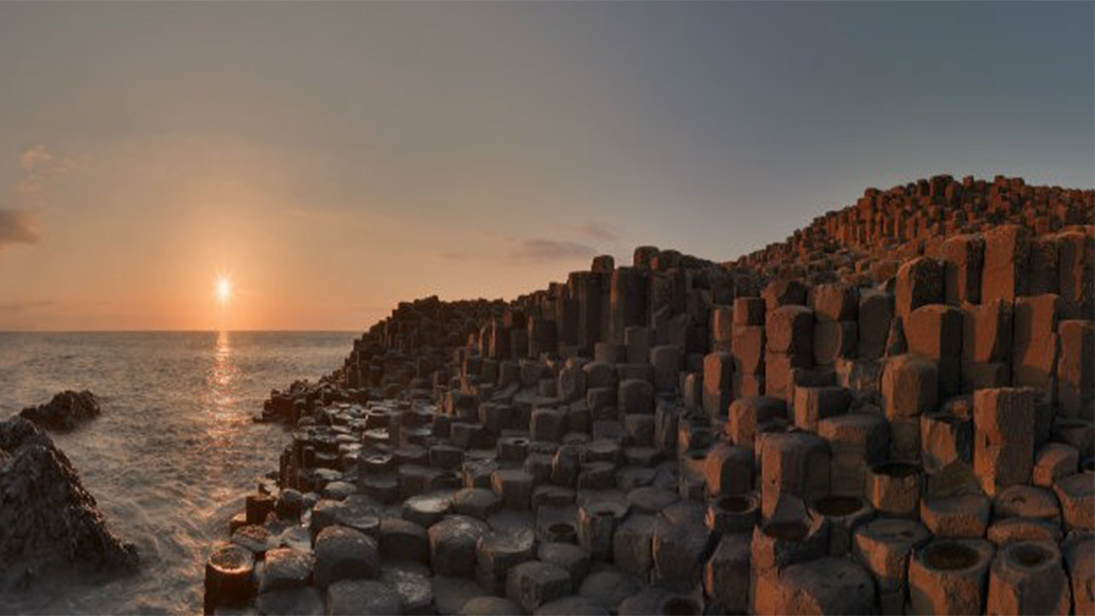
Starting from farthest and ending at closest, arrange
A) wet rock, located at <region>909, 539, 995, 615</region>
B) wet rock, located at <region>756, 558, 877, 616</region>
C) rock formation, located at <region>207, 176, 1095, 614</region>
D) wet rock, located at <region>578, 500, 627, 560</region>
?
wet rock, located at <region>578, 500, 627, 560</region> < rock formation, located at <region>207, 176, 1095, 614</region> < wet rock, located at <region>756, 558, 877, 616</region> < wet rock, located at <region>909, 539, 995, 615</region>

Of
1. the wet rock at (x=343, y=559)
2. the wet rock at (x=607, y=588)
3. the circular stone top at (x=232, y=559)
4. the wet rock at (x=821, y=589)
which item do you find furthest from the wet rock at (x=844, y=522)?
the circular stone top at (x=232, y=559)

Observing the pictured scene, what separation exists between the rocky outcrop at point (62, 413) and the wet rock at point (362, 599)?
21758mm

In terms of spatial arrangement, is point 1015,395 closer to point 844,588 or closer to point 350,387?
point 844,588

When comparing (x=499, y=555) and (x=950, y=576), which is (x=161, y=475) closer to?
(x=499, y=555)

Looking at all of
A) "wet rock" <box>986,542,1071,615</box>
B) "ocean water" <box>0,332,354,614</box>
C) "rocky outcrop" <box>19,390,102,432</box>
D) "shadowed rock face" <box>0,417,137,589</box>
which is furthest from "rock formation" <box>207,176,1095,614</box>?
"rocky outcrop" <box>19,390,102,432</box>

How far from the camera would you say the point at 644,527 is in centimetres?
657

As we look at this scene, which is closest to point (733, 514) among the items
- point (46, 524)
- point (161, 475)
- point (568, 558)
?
point (568, 558)

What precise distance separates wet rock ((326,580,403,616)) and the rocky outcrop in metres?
21.8

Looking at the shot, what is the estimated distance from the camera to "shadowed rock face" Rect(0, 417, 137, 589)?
8.88 metres

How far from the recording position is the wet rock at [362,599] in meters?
5.87

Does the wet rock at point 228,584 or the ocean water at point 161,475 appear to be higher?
the wet rock at point 228,584

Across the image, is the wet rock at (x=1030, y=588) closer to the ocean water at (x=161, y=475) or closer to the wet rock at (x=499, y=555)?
the wet rock at (x=499, y=555)

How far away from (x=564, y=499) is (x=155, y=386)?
44431 mm

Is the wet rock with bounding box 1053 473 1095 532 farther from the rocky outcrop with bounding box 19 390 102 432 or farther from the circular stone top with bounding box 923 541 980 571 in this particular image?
the rocky outcrop with bounding box 19 390 102 432
